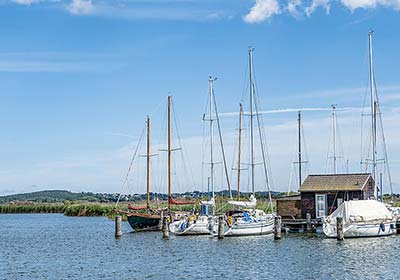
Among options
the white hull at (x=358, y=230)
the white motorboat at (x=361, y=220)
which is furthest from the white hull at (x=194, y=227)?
the white hull at (x=358, y=230)

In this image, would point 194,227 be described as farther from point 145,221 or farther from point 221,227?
point 145,221

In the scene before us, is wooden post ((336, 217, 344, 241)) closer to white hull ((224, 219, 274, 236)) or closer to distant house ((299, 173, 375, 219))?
white hull ((224, 219, 274, 236))

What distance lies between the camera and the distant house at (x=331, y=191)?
229 ft

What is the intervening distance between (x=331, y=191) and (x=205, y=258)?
75.4 ft

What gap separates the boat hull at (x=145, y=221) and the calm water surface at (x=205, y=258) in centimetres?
565

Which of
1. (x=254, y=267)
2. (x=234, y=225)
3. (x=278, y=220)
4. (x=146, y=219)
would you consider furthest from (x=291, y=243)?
(x=146, y=219)

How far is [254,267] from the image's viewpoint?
4581 centimetres

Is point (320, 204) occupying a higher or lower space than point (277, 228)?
higher

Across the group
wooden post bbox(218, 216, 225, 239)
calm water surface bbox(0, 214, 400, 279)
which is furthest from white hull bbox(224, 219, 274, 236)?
wooden post bbox(218, 216, 225, 239)

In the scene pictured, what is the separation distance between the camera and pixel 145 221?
7612 cm

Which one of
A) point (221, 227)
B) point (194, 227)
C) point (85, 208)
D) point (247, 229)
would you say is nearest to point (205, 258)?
point (221, 227)

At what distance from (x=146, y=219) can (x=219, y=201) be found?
10.5m

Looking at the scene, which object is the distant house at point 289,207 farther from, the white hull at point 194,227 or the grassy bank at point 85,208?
the grassy bank at point 85,208

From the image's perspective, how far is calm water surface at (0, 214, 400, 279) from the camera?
4300cm
